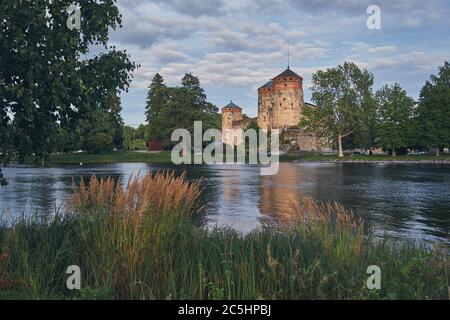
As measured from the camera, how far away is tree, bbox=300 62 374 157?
92.2 metres

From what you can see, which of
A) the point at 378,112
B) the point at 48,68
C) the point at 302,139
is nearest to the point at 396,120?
the point at 378,112

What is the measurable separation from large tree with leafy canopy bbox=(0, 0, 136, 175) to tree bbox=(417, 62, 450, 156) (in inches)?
3308

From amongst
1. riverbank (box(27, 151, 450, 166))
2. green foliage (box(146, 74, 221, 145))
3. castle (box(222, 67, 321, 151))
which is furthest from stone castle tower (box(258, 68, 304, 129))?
Result: riverbank (box(27, 151, 450, 166))

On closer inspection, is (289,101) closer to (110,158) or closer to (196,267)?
(110,158)

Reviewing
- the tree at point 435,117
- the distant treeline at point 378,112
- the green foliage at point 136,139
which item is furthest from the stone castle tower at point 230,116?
the tree at point 435,117

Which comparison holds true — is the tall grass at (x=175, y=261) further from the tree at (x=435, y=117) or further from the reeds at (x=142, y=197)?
the tree at (x=435, y=117)

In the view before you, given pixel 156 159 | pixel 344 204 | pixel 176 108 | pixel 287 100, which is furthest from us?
pixel 287 100

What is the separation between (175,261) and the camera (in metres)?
6.31

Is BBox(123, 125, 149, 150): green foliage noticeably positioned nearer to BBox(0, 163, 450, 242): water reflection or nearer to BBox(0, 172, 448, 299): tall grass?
BBox(0, 163, 450, 242): water reflection

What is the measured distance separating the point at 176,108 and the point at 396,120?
51.6 m

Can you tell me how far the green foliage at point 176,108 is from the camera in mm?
101562

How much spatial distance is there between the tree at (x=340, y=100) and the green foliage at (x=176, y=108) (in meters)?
27.9

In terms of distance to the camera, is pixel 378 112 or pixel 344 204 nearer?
pixel 344 204
